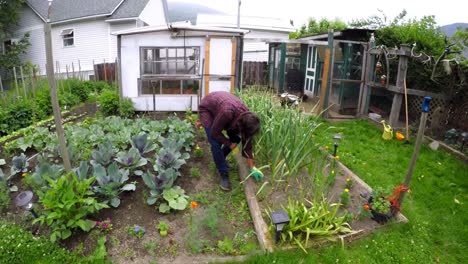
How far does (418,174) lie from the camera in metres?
4.81

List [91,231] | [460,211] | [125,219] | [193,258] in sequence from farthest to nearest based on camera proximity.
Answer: [460,211], [125,219], [91,231], [193,258]

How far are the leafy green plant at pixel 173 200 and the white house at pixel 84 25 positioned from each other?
12276 mm

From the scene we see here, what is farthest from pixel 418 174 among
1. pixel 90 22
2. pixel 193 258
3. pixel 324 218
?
pixel 90 22

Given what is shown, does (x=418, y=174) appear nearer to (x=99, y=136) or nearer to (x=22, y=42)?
(x=99, y=136)

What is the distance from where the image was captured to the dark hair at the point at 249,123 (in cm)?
351

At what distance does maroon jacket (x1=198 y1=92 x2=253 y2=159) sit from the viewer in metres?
3.65

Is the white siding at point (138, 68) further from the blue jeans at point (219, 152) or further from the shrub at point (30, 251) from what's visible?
the shrub at point (30, 251)

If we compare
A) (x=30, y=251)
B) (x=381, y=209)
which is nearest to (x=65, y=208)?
(x=30, y=251)

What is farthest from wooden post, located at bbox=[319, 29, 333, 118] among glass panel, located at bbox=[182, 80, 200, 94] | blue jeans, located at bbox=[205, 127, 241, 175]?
blue jeans, located at bbox=[205, 127, 241, 175]

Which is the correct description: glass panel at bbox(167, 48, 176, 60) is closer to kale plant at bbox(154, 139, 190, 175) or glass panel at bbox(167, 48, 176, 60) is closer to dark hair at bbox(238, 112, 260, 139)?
kale plant at bbox(154, 139, 190, 175)

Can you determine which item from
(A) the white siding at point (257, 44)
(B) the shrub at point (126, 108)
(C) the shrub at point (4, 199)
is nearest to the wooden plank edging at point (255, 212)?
(C) the shrub at point (4, 199)

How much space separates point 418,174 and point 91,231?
4.43 meters

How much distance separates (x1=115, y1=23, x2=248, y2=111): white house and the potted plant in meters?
4.82

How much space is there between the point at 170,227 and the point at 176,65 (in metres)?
4.87
